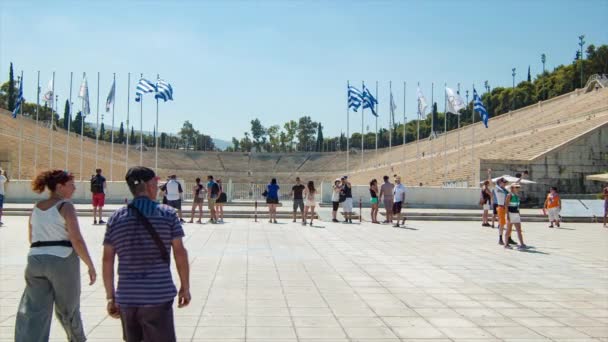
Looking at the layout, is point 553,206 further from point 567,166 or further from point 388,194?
point 567,166

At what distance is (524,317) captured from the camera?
6438 mm

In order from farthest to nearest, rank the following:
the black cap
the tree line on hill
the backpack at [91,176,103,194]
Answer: the tree line on hill < the backpack at [91,176,103,194] < the black cap

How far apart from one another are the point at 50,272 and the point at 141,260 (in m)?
1.32

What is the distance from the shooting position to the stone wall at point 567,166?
3316cm

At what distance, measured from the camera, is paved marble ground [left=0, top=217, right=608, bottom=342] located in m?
5.78

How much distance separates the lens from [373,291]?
7.78 m

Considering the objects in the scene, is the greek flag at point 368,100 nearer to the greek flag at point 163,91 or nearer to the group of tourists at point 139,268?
the greek flag at point 163,91

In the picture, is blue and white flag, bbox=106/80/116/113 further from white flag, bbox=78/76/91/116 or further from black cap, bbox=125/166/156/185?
black cap, bbox=125/166/156/185

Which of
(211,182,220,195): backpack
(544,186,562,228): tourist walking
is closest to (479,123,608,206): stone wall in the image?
(544,186,562,228): tourist walking

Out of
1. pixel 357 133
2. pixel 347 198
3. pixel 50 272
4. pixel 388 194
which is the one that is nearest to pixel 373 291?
pixel 50 272

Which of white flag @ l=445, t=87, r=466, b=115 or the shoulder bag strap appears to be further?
white flag @ l=445, t=87, r=466, b=115

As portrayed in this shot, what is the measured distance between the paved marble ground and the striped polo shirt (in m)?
2.03

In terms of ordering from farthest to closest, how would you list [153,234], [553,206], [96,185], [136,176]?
[553,206], [96,185], [136,176], [153,234]

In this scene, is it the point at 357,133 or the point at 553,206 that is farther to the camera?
the point at 357,133
